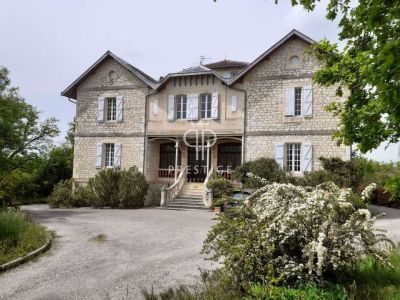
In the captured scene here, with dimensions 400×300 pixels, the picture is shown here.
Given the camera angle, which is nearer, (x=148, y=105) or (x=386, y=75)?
(x=386, y=75)

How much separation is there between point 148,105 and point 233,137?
5163mm

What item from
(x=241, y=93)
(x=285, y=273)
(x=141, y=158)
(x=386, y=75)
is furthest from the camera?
(x=141, y=158)

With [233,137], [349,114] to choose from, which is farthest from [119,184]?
[349,114]

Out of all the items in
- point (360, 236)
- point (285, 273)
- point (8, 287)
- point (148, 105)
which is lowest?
point (8, 287)

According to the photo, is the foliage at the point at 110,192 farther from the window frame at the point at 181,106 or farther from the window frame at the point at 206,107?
the window frame at the point at 206,107

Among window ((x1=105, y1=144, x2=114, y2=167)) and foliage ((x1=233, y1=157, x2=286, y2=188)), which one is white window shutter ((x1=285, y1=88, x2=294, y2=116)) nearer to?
foliage ((x1=233, y1=157, x2=286, y2=188))

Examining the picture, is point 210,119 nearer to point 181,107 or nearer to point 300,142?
point 181,107

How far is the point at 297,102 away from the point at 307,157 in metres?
2.78

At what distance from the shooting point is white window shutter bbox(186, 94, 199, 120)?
20.3 meters

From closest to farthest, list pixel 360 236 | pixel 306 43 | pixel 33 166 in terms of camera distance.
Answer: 1. pixel 360 236
2. pixel 306 43
3. pixel 33 166

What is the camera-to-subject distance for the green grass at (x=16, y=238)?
7783mm

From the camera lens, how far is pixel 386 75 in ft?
8.95

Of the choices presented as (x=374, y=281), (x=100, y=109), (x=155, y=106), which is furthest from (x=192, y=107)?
(x=374, y=281)

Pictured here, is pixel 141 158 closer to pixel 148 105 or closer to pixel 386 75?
pixel 148 105
